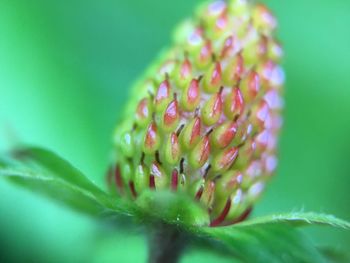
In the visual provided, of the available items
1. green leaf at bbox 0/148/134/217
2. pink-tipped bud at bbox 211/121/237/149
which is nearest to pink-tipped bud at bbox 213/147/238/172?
pink-tipped bud at bbox 211/121/237/149

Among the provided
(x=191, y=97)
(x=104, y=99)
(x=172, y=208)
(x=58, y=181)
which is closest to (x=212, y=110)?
(x=191, y=97)

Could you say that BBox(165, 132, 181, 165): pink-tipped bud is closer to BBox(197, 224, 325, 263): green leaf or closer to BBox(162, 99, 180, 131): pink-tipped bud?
BBox(162, 99, 180, 131): pink-tipped bud

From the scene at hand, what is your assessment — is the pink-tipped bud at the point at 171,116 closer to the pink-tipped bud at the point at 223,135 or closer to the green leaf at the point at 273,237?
the pink-tipped bud at the point at 223,135

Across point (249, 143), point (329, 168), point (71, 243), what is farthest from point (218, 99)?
point (329, 168)

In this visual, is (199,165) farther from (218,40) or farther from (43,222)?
(43,222)

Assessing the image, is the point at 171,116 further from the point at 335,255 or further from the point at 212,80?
the point at 335,255
